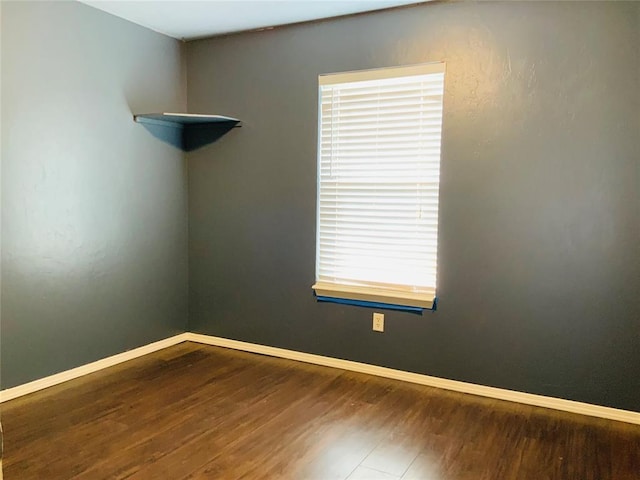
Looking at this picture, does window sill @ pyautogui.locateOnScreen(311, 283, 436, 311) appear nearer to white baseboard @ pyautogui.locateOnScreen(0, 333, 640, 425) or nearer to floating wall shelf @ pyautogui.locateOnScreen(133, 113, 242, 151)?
white baseboard @ pyautogui.locateOnScreen(0, 333, 640, 425)

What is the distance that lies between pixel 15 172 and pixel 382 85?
218cm

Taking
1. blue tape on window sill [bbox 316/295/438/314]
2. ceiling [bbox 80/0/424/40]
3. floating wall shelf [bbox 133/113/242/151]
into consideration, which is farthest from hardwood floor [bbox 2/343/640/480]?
ceiling [bbox 80/0/424/40]

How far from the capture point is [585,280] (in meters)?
2.81

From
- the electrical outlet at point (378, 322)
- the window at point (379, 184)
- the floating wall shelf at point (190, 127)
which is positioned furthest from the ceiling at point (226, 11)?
the electrical outlet at point (378, 322)

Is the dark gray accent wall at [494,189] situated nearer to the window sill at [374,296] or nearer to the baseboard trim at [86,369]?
the window sill at [374,296]

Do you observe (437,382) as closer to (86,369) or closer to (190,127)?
(86,369)

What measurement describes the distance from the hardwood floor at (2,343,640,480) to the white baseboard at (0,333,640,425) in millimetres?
65

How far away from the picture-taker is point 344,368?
3.52 m

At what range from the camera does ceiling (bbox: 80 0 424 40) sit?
10.3 feet

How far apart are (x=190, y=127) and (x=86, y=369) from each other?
73.6 inches

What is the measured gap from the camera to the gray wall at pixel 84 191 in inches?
114

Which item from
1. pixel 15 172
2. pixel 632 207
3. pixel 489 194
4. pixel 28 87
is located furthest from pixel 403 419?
pixel 28 87

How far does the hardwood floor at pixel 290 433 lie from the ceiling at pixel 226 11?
2.30 m

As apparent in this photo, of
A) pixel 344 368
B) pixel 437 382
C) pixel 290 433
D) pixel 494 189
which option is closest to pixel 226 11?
pixel 494 189
